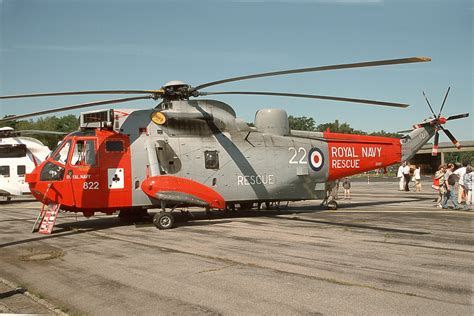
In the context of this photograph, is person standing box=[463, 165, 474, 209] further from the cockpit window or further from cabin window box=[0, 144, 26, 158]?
cabin window box=[0, 144, 26, 158]

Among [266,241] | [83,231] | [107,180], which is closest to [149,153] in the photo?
[107,180]

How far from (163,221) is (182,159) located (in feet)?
8.18

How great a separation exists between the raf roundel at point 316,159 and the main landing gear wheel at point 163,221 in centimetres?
642

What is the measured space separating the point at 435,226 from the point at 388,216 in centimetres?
283

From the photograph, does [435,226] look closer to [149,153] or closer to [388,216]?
[388,216]

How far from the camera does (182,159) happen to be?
1508 centimetres

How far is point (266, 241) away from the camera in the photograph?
10828 mm

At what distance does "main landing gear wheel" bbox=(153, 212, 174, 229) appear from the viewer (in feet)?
44.4

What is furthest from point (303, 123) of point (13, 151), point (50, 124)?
point (13, 151)

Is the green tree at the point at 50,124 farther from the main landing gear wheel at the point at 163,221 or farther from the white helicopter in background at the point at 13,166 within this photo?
the main landing gear wheel at the point at 163,221

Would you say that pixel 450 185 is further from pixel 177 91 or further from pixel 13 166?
pixel 13 166

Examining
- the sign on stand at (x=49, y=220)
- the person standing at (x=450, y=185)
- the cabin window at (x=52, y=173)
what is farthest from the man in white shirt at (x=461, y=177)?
the sign on stand at (x=49, y=220)

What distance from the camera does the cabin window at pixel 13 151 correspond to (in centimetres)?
2758

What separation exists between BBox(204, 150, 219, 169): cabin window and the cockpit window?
4.68m
